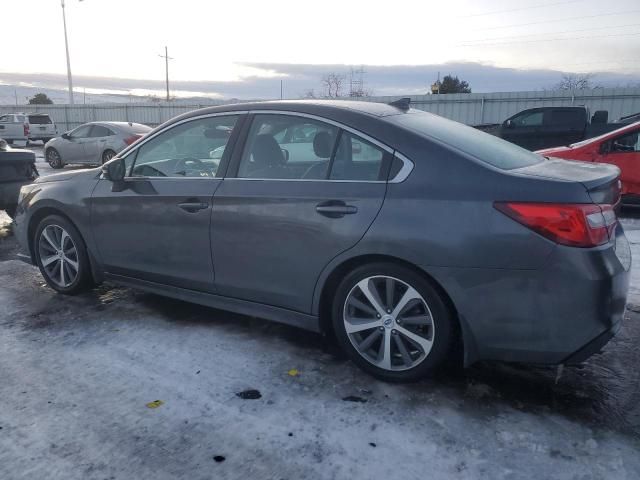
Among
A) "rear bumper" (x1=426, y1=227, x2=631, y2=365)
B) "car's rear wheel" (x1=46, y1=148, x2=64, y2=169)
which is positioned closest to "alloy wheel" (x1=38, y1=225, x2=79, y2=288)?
"rear bumper" (x1=426, y1=227, x2=631, y2=365)

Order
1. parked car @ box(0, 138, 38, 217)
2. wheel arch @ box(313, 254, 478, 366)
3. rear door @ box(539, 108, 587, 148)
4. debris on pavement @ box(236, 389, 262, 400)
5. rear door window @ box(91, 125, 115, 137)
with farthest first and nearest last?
rear door window @ box(91, 125, 115, 137) < rear door @ box(539, 108, 587, 148) < parked car @ box(0, 138, 38, 217) < debris on pavement @ box(236, 389, 262, 400) < wheel arch @ box(313, 254, 478, 366)

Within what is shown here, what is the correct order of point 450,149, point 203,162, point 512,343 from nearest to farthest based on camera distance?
point 512,343, point 450,149, point 203,162

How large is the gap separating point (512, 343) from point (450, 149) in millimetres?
1087

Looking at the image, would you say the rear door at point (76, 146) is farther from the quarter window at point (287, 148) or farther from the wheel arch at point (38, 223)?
the quarter window at point (287, 148)

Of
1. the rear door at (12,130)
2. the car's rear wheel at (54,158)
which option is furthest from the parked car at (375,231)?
the rear door at (12,130)

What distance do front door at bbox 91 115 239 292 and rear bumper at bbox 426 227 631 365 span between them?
5.61 feet

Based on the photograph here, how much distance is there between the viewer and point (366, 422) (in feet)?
9.22

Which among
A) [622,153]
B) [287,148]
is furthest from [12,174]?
[622,153]

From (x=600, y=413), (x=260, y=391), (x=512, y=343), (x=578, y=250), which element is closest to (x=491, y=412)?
(x=512, y=343)

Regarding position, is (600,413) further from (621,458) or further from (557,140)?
(557,140)

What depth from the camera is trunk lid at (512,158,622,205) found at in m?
2.80

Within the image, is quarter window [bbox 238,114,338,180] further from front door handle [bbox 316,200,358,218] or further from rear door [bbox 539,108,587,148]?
rear door [bbox 539,108,587,148]

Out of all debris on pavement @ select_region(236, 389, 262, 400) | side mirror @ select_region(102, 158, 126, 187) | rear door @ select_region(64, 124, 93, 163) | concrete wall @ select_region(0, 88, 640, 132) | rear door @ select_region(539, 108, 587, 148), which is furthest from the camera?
concrete wall @ select_region(0, 88, 640, 132)

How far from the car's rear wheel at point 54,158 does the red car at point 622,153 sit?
14.7 metres
